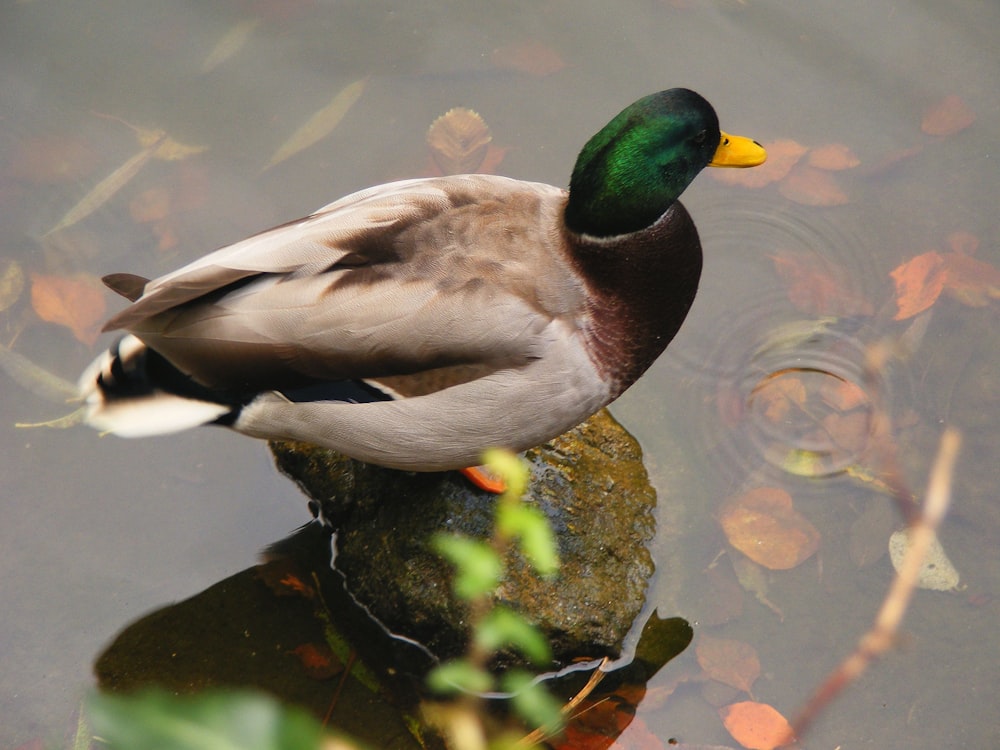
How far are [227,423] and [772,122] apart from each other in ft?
10.5

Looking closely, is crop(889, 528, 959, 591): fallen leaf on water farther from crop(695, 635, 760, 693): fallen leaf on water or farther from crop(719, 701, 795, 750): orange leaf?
crop(719, 701, 795, 750): orange leaf

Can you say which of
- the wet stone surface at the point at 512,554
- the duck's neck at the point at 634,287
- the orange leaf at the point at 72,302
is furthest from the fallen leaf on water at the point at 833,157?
the orange leaf at the point at 72,302

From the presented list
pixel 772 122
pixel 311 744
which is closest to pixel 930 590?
pixel 772 122

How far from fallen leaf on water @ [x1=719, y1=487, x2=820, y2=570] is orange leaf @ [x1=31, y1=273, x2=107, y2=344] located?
287cm

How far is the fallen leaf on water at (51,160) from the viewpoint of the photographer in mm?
5070

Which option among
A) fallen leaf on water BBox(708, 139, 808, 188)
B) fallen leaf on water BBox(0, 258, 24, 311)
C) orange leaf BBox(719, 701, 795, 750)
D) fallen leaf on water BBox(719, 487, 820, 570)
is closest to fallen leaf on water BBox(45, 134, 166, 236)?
fallen leaf on water BBox(0, 258, 24, 311)

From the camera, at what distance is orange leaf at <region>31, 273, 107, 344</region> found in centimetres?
471

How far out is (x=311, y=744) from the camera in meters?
0.90

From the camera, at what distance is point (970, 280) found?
4.80 meters

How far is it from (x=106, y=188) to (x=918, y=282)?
384 cm

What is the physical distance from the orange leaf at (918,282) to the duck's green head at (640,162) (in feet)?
5.73

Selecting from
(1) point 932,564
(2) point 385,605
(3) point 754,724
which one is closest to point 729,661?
(3) point 754,724

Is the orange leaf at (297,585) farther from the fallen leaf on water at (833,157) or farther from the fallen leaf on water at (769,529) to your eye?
the fallen leaf on water at (833,157)

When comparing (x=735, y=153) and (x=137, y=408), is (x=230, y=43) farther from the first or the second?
(x=735, y=153)
